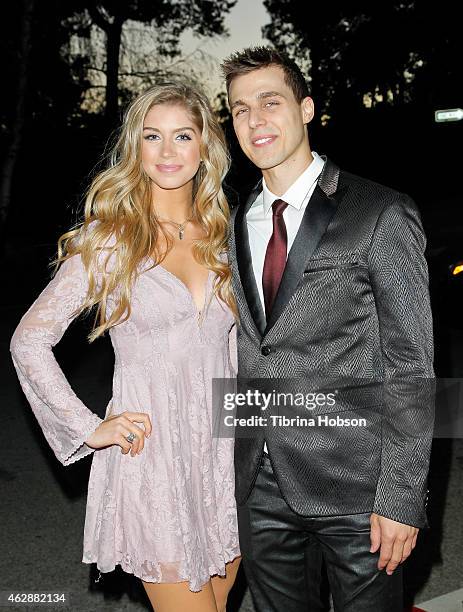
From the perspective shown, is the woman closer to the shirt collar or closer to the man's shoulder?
the shirt collar

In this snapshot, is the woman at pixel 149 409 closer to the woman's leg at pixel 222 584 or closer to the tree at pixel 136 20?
the woman's leg at pixel 222 584

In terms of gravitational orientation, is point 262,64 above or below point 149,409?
above

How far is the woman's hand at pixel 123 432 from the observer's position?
2791mm

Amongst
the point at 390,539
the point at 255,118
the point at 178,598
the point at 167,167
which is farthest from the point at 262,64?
the point at 178,598

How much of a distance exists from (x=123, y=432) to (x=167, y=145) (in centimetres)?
111

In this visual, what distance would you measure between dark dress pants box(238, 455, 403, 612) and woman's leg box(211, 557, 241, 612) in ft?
1.07

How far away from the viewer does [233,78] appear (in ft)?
9.27

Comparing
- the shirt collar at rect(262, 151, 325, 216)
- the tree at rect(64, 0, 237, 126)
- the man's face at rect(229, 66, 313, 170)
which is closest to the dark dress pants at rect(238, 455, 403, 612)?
the shirt collar at rect(262, 151, 325, 216)

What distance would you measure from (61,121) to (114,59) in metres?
2.93

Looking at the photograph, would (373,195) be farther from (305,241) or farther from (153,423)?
(153,423)

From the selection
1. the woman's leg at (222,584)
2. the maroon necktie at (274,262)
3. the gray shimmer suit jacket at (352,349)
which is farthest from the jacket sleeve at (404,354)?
the woman's leg at (222,584)

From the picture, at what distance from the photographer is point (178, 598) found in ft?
9.34

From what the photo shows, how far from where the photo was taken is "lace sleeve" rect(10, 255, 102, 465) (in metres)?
2.85

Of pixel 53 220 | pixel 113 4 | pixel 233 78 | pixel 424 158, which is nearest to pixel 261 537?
pixel 233 78
